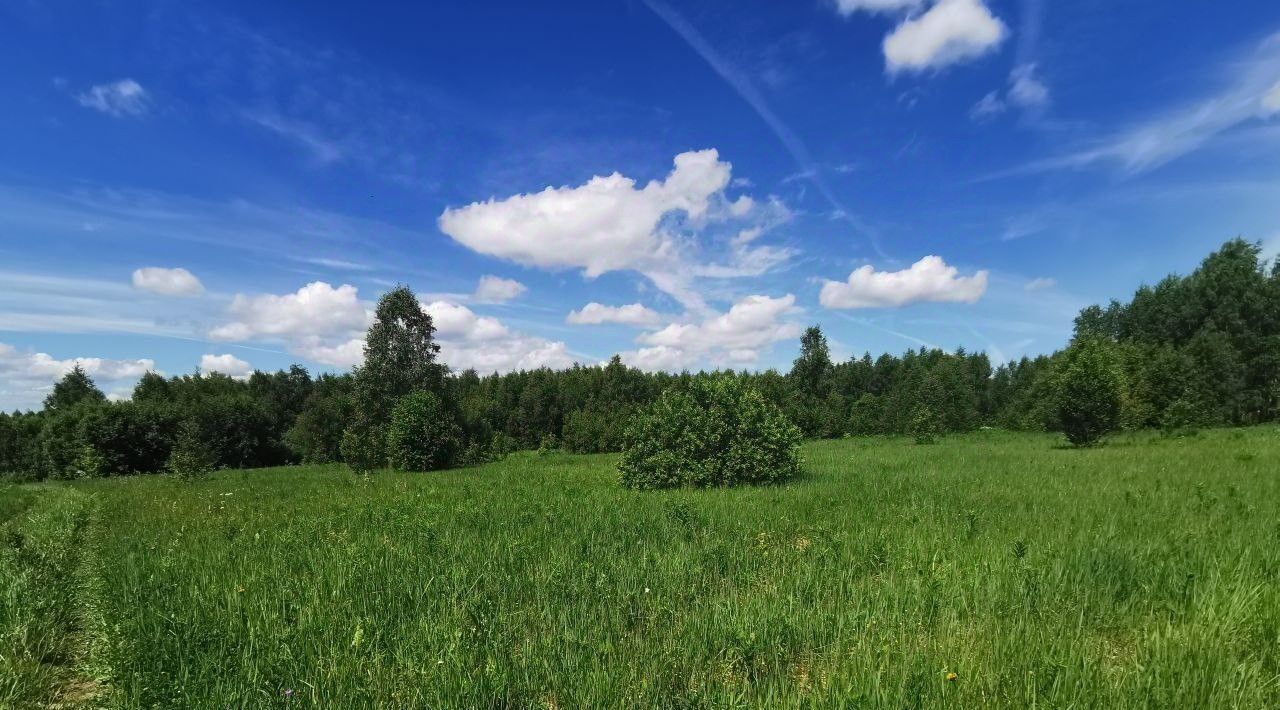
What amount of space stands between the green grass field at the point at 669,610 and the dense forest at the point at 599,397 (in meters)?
25.2

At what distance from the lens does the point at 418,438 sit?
3047 centimetres

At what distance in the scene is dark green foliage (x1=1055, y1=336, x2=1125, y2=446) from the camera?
25.5 meters

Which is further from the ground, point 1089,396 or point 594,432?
point 1089,396

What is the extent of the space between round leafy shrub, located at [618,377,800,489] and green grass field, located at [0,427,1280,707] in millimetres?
5685

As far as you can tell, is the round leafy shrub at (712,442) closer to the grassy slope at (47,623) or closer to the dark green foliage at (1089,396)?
the grassy slope at (47,623)

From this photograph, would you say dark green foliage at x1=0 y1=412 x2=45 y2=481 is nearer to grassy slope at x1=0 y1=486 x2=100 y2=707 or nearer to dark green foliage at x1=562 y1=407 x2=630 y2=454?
dark green foliage at x1=562 y1=407 x2=630 y2=454

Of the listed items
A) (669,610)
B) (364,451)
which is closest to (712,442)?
(669,610)

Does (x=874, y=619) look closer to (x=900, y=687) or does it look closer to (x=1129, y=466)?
(x=900, y=687)

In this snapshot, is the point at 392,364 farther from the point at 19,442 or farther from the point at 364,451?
the point at 19,442

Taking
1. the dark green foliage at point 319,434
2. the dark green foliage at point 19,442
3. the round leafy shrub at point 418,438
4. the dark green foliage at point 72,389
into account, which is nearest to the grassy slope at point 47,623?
the round leafy shrub at point 418,438

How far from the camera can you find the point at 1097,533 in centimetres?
694

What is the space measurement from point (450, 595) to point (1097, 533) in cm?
756

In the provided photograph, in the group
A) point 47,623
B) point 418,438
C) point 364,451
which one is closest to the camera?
point 47,623

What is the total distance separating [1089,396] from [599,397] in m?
57.3
